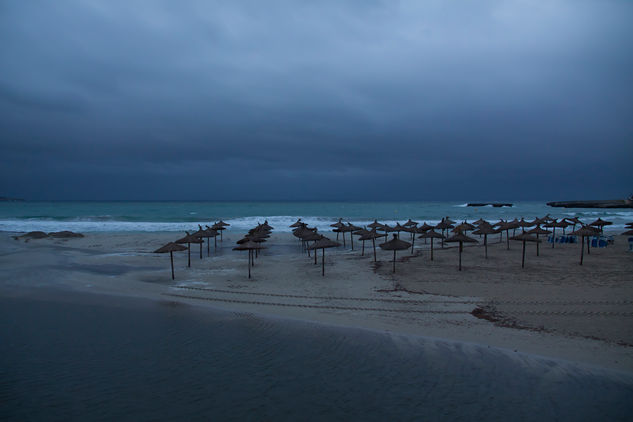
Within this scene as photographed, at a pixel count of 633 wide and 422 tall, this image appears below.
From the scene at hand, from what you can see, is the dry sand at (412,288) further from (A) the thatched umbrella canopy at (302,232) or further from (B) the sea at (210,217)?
(B) the sea at (210,217)

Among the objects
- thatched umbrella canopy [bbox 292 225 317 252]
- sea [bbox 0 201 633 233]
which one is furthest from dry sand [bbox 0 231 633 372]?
sea [bbox 0 201 633 233]

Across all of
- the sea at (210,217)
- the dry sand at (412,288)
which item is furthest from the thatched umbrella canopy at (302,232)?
the sea at (210,217)

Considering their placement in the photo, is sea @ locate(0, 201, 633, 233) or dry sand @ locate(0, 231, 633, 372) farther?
sea @ locate(0, 201, 633, 233)

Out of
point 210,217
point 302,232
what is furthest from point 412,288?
point 210,217

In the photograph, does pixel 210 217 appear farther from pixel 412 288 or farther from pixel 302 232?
pixel 412 288

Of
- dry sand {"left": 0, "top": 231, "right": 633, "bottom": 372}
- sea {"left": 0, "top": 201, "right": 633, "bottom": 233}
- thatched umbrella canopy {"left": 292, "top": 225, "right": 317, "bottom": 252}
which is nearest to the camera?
dry sand {"left": 0, "top": 231, "right": 633, "bottom": 372}

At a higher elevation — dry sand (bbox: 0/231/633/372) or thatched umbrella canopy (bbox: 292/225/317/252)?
thatched umbrella canopy (bbox: 292/225/317/252)

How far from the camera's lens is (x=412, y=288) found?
504 inches

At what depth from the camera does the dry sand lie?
27.8 feet

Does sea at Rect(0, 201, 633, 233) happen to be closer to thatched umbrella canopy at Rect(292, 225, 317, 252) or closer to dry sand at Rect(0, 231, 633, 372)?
thatched umbrella canopy at Rect(292, 225, 317, 252)

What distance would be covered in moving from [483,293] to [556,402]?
6.48m

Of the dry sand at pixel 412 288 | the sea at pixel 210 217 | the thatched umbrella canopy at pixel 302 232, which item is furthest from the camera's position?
the sea at pixel 210 217

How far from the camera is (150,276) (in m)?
15.6

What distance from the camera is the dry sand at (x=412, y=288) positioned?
27.8 ft
